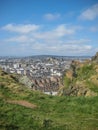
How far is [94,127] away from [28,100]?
10476mm

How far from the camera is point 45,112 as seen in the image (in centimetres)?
2614

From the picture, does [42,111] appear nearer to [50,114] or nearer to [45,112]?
[45,112]

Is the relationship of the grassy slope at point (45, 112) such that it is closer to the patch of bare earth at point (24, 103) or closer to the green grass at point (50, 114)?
the green grass at point (50, 114)

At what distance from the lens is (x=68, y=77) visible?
80.4 meters

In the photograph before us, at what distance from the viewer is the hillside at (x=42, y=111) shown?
2102cm

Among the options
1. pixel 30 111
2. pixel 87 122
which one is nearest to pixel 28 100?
pixel 30 111

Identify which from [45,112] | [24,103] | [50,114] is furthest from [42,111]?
[24,103]

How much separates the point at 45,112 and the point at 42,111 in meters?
0.41

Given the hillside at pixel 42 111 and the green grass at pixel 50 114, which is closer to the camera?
the green grass at pixel 50 114

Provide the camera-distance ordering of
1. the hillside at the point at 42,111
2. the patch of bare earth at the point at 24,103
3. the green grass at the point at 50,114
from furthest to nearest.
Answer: the patch of bare earth at the point at 24,103 → the hillside at the point at 42,111 → the green grass at the point at 50,114

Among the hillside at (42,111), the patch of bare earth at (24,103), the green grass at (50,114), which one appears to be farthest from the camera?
the patch of bare earth at (24,103)

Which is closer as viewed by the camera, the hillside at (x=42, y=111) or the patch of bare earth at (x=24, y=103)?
the hillside at (x=42, y=111)

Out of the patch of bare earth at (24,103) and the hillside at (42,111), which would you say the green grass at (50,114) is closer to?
the hillside at (42,111)

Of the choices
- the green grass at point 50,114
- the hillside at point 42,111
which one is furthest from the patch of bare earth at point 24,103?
the green grass at point 50,114
